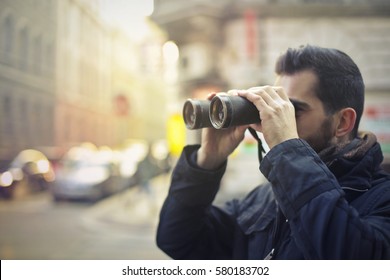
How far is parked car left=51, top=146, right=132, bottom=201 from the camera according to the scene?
9.37 feet

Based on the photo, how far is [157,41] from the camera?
2559 millimetres

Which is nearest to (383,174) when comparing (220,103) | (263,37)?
(220,103)

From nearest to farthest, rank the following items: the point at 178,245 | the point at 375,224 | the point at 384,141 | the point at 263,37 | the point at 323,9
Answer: the point at 375,224 < the point at 178,245 < the point at 384,141 < the point at 323,9 < the point at 263,37

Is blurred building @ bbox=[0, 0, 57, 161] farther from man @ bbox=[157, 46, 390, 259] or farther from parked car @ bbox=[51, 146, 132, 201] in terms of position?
man @ bbox=[157, 46, 390, 259]

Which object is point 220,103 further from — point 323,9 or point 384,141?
point 323,9

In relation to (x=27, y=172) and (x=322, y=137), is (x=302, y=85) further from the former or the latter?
(x=27, y=172)

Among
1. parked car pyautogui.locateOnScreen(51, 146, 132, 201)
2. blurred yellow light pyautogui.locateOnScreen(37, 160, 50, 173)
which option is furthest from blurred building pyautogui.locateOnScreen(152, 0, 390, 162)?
blurred yellow light pyautogui.locateOnScreen(37, 160, 50, 173)

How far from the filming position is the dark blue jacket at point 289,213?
0.58 metres

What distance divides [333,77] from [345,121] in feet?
0.29

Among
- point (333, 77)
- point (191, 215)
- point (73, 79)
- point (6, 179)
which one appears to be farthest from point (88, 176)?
point (333, 77)

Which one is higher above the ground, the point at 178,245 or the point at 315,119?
the point at 315,119

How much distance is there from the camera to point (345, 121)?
745 mm

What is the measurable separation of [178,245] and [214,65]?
2516 millimetres

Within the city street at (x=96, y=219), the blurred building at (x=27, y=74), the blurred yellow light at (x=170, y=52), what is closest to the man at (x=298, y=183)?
the city street at (x=96, y=219)
